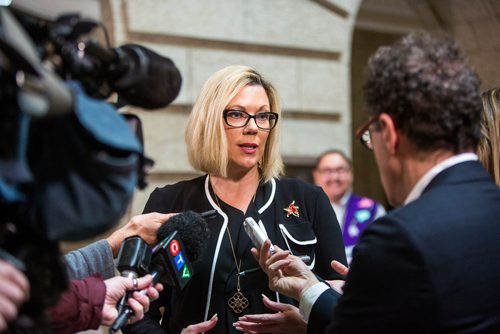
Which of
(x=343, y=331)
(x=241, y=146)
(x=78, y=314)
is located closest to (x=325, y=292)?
(x=343, y=331)

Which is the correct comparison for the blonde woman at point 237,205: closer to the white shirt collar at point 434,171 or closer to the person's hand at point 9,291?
the white shirt collar at point 434,171

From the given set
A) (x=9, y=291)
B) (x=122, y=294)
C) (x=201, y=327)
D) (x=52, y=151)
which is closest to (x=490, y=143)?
(x=201, y=327)

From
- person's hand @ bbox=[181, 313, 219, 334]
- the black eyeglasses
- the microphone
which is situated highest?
the black eyeglasses

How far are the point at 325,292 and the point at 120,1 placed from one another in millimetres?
3476

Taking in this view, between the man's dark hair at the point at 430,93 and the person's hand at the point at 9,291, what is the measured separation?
940 mm

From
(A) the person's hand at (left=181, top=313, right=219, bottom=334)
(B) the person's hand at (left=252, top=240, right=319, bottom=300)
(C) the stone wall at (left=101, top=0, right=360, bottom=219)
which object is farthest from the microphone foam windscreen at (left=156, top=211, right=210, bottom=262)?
(C) the stone wall at (left=101, top=0, right=360, bottom=219)

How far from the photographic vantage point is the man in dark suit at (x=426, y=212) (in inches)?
69.4

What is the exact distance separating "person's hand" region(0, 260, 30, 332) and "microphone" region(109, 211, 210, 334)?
468 mm

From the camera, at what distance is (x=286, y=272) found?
248 centimetres

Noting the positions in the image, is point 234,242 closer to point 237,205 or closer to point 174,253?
point 237,205

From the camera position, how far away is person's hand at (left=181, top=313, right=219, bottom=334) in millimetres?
2645

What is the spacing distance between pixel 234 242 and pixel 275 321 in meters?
0.40

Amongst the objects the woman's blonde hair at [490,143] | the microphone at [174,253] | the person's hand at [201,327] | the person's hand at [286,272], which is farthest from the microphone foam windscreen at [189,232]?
the woman's blonde hair at [490,143]

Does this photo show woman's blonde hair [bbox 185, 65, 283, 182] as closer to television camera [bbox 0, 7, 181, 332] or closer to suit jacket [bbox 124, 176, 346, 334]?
suit jacket [bbox 124, 176, 346, 334]
